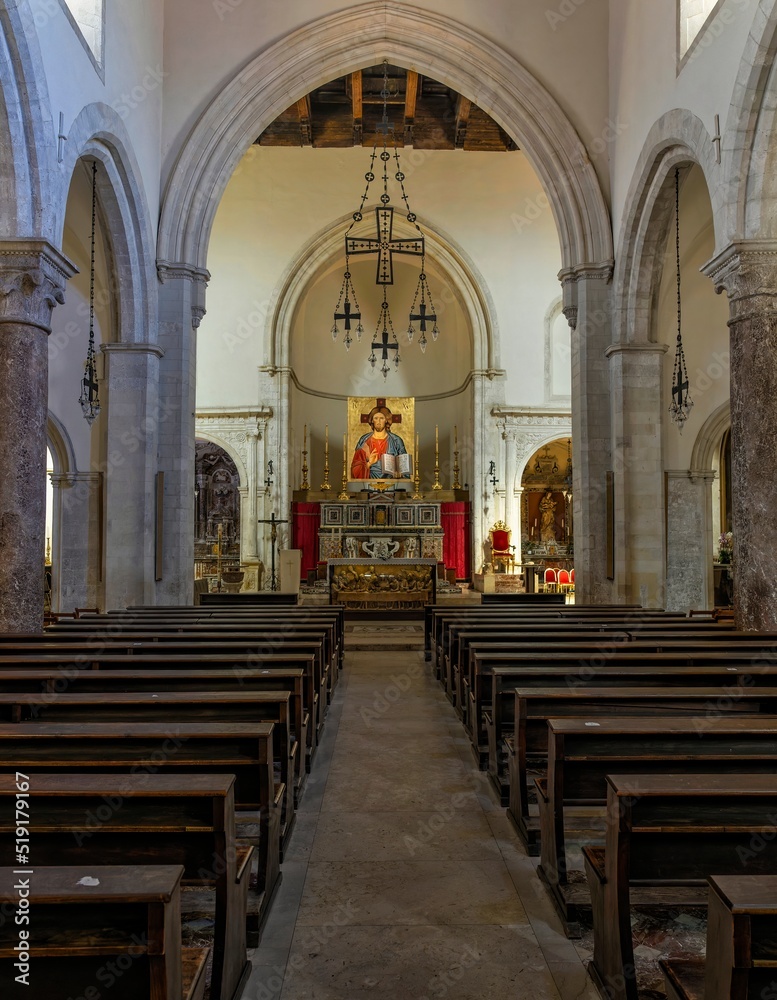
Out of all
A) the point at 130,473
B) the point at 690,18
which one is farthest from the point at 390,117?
the point at 130,473

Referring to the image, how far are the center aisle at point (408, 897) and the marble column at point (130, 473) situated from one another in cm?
648

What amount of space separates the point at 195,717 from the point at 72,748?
769 millimetres

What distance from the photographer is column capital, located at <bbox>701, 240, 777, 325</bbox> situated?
770 cm

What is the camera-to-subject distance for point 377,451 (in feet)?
72.1

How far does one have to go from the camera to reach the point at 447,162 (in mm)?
20781

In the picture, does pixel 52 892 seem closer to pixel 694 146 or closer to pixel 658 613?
pixel 658 613

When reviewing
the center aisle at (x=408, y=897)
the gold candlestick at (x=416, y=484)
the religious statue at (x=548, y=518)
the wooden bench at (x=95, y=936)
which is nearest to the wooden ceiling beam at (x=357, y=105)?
the gold candlestick at (x=416, y=484)

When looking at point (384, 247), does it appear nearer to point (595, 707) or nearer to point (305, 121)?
point (305, 121)

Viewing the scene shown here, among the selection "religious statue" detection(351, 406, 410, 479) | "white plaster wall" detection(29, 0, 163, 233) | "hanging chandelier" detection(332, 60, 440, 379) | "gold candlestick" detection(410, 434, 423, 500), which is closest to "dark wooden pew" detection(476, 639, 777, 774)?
"white plaster wall" detection(29, 0, 163, 233)

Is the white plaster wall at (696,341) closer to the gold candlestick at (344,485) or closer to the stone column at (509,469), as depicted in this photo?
the stone column at (509,469)

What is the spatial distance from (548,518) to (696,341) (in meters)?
9.19

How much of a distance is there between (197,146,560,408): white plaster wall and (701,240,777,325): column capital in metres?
13.2

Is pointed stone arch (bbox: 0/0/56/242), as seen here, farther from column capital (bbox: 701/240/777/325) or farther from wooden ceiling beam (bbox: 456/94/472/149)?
wooden ceiling beam (bbox: 456/94/472/149)

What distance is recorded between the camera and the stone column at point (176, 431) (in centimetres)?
1198
